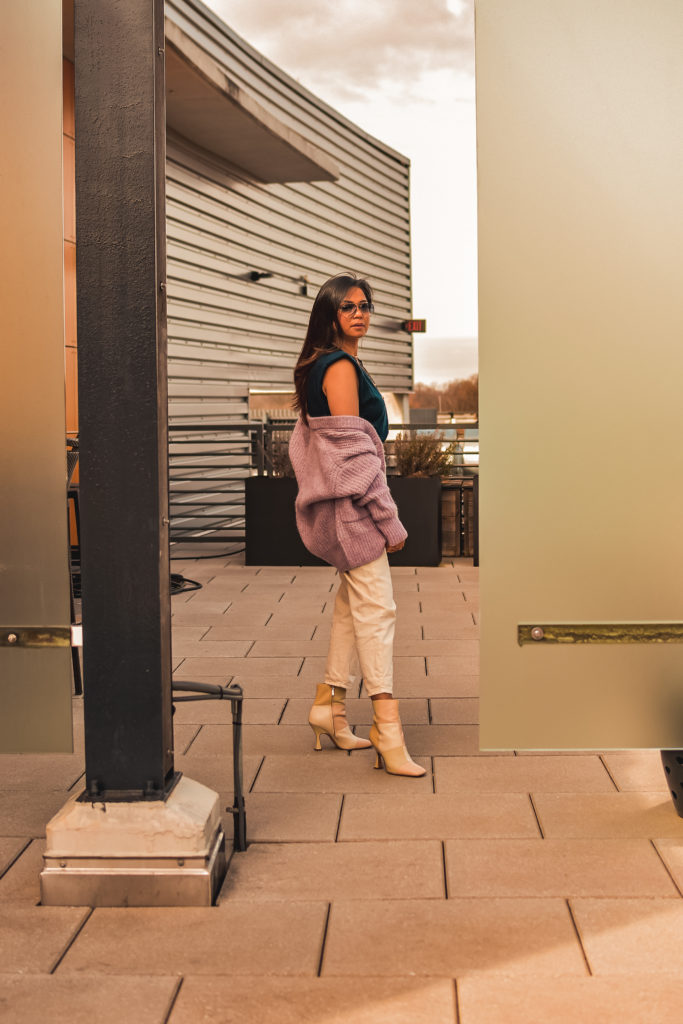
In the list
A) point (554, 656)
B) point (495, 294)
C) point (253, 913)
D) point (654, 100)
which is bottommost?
point (253, 913)

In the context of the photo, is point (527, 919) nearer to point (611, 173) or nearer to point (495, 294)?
point (495, 294)

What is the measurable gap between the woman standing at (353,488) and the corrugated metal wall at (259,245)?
27.4 feet

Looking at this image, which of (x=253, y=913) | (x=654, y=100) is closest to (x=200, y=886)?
(x=253, y=913)

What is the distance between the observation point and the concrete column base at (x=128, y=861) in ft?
10.1

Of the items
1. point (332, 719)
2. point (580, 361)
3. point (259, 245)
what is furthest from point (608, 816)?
point (259, 245)

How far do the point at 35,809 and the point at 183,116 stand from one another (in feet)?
31.9

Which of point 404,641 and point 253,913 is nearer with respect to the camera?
point 253,913

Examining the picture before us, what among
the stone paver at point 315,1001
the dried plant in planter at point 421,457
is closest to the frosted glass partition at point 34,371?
the stone paver at point 315,1001

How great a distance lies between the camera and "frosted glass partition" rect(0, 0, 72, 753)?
3113 millimetres

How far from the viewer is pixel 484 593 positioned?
334 centimetres

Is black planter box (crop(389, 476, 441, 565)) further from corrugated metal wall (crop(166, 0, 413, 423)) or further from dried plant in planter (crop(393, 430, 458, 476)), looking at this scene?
corrugated metal wall (crop(166, 0, 413, 423))

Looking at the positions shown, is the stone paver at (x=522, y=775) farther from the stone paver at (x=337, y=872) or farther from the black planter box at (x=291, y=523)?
the black planter box at (x=291, y=523)

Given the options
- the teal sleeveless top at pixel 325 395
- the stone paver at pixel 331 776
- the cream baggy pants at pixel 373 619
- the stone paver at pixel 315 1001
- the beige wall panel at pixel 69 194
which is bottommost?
the stone paver at pixel 315 1001

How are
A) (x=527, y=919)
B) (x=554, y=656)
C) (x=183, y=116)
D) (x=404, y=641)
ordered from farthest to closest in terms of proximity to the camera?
(x=183, y=116) < (x=404, y=641) < (x=554, y=656) < (x=527, y=919)
